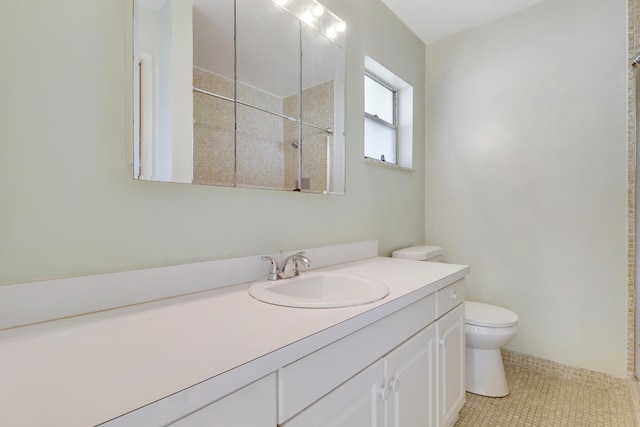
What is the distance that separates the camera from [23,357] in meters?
0.58

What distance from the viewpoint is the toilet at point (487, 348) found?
174 cm

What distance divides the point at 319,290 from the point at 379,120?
4.71 feet

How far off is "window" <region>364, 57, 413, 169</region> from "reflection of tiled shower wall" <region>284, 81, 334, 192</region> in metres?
0.61

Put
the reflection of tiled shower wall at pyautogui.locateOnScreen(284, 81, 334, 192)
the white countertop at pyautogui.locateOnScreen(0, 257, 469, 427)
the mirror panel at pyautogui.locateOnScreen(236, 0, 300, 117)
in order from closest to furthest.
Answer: the white countertop at pyautogui.locateOnScreen(0, 257, 469, 427) < the mirror panel at pyautogui.locateOnScreen(236, 0, 300, 117) < the reflection of tiled shower wall at pyautogui.locateOnScreen(284, 81, 334, 192)

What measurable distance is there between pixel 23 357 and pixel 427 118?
266 centimetres

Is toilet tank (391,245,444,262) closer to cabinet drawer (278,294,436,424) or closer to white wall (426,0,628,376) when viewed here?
white wall (426,0,628,376)

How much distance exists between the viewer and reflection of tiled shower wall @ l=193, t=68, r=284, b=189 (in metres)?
1.08

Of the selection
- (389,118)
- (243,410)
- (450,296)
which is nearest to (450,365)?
(450,296)

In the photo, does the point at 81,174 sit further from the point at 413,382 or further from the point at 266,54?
the point at 413,382

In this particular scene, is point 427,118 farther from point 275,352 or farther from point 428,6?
→ point 275,352

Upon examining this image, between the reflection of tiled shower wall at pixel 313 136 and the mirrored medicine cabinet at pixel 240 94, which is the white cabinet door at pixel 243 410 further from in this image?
the reflection of tiled shower wall at pixel 313 136

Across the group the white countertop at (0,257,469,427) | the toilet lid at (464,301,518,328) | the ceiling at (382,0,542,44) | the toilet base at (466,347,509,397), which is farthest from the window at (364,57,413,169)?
the white countertop at (0,257,469,427)

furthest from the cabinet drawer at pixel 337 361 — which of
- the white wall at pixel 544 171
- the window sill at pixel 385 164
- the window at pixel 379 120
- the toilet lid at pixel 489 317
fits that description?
the white wall at pixel 544 171

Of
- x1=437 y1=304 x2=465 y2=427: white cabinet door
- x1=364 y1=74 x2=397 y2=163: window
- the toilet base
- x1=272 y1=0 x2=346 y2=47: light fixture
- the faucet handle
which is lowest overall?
the toilet base
